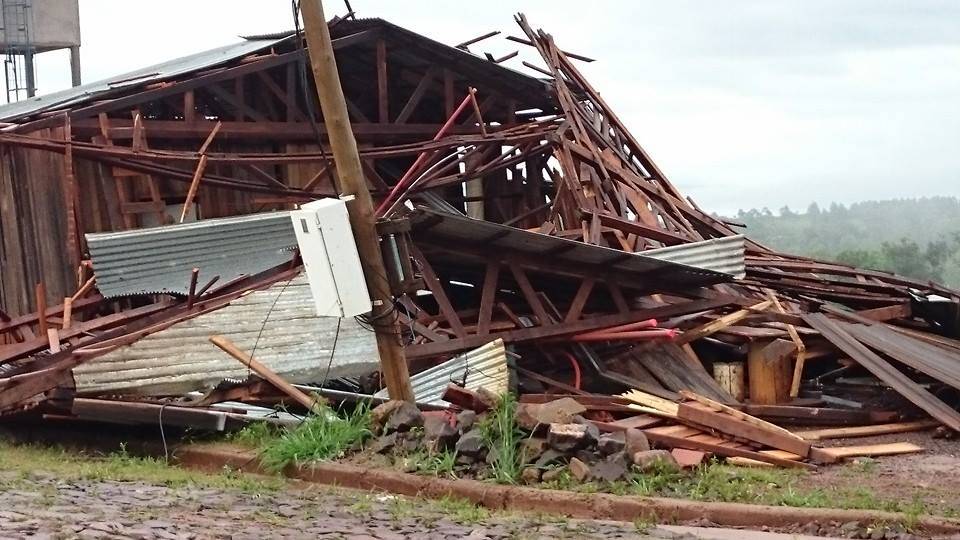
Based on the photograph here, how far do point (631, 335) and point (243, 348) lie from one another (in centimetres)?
391

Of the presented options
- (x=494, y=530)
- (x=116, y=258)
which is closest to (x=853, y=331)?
(x=494, y=530)

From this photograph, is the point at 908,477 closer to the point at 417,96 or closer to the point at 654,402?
the point at 654,402

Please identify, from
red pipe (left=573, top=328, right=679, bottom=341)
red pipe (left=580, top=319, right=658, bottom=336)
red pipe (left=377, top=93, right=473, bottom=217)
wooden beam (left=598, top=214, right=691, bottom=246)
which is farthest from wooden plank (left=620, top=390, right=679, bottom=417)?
wooden beam (left=598, top=214, right=691, bottom=246)

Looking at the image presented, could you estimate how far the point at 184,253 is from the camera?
14.0 m

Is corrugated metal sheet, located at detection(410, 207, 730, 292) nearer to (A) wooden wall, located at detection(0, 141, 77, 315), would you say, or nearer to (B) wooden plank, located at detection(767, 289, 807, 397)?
(B) wooden plank, located at detection(767, 289, 807, 397)

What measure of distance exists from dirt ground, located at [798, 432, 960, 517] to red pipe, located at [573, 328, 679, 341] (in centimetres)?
242

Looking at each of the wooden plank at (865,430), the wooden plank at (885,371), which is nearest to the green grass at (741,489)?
the wooden plank at (865,430)

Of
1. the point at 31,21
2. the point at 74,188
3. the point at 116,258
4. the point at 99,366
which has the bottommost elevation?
the point at 99,366

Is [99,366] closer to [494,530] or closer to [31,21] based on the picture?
[494,530]

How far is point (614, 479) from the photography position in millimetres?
7863

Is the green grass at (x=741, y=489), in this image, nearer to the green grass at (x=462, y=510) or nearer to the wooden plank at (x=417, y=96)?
the green grass at (x=462, y=510)

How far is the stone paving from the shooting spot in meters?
6.11

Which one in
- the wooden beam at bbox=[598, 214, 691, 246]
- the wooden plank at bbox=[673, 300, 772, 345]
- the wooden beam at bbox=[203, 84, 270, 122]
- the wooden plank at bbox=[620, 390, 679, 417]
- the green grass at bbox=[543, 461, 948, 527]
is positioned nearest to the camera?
the green grass at bbox=[543, 461, 948, 527]

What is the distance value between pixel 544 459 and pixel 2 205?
9.45m
